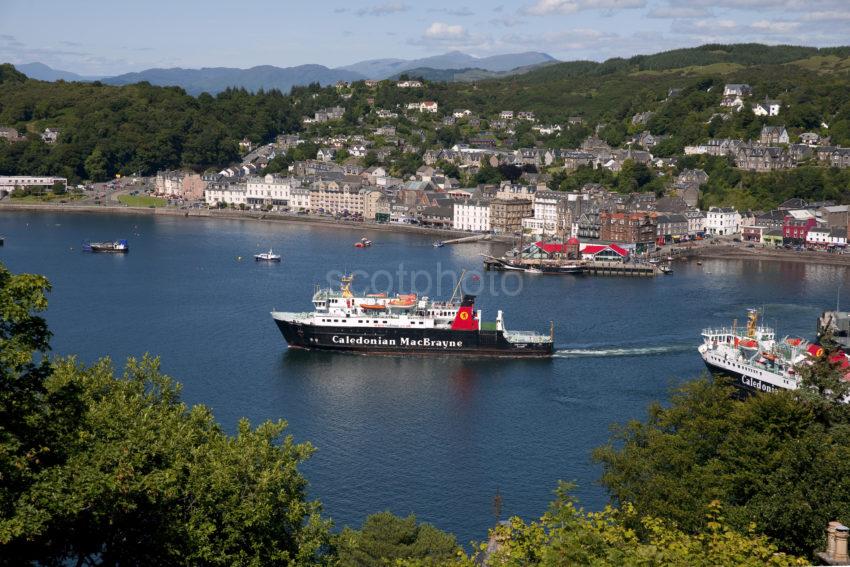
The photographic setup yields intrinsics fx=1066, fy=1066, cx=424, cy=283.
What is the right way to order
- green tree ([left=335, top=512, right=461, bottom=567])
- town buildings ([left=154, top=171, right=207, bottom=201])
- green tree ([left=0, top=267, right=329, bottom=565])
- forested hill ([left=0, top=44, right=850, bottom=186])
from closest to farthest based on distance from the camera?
green tree ([left=0, top=267, right=329, bottom=565])
green tree ([left=335, top=512, right=461, bottom=567])
town buildings ([left=154, top=171, right=207, bottom=201])
forested hill ([left=0, top=44, right=850, bottom=186])

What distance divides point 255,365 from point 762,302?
12853 millimetres

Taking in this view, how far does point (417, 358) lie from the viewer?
64.6 ft

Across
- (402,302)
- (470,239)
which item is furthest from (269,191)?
(402,302)

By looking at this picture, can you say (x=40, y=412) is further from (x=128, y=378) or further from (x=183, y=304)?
(x=183, y=304)

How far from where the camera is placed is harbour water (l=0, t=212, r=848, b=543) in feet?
42.8

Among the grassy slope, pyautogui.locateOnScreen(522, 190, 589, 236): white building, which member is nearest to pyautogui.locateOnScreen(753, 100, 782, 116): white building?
pyautogui.locateOnScreen(522, 190, 589, 236): white building

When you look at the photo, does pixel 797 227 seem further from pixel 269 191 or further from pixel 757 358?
pixel 269 191

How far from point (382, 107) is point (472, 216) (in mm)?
23704

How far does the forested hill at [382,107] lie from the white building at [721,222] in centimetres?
877

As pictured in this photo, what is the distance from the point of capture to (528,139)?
55156 millimetres

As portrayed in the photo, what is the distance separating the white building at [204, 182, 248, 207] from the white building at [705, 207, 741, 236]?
20.1m

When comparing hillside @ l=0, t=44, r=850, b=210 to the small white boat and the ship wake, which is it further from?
the ship wake

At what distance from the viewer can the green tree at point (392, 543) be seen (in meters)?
8.79

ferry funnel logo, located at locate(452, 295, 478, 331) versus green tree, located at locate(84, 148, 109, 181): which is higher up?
green tree, located at locate(84, 148, 109, 181)
